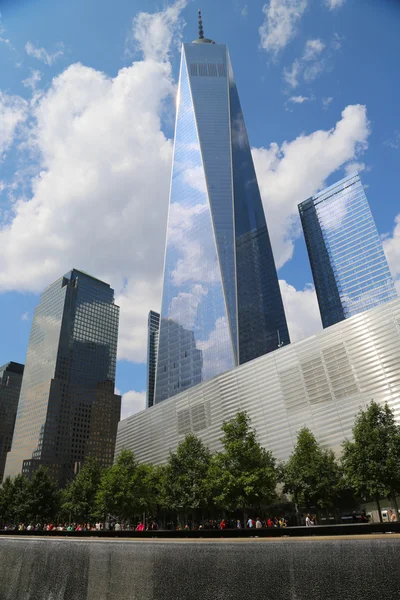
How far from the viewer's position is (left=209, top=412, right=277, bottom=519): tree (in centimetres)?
3769

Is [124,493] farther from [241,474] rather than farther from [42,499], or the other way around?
[42,499]

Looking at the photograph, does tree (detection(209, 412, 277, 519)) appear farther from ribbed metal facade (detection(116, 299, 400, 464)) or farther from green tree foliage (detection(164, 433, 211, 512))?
ribbed metal facade (detection(116, 299, 400, 464))

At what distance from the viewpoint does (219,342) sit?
118312 millimetres

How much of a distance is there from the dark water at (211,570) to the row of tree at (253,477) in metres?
27.8

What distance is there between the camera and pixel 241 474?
38.5 meters

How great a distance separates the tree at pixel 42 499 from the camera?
227ft

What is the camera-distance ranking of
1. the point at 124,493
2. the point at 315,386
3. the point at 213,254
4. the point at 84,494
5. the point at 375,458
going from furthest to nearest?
the point at 213,254
the point at 84,494
the point at 124,493
the point at 315,386
the point at 375,458

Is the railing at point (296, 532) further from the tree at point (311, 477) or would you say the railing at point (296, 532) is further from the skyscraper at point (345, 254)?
the skyscraper at point (345, 254)

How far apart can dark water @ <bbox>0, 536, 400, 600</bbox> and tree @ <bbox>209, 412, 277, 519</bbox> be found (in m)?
28.6

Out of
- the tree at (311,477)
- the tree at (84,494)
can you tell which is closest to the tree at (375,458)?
the tree at (311,477)

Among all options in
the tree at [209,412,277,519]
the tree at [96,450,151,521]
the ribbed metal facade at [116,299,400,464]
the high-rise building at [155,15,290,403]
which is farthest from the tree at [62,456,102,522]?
the high-rise building at [155,15,290,403]

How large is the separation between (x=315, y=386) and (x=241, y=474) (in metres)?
15.1

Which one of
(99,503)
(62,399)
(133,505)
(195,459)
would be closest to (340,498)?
(195,459)

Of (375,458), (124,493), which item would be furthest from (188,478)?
→ (375,458)
